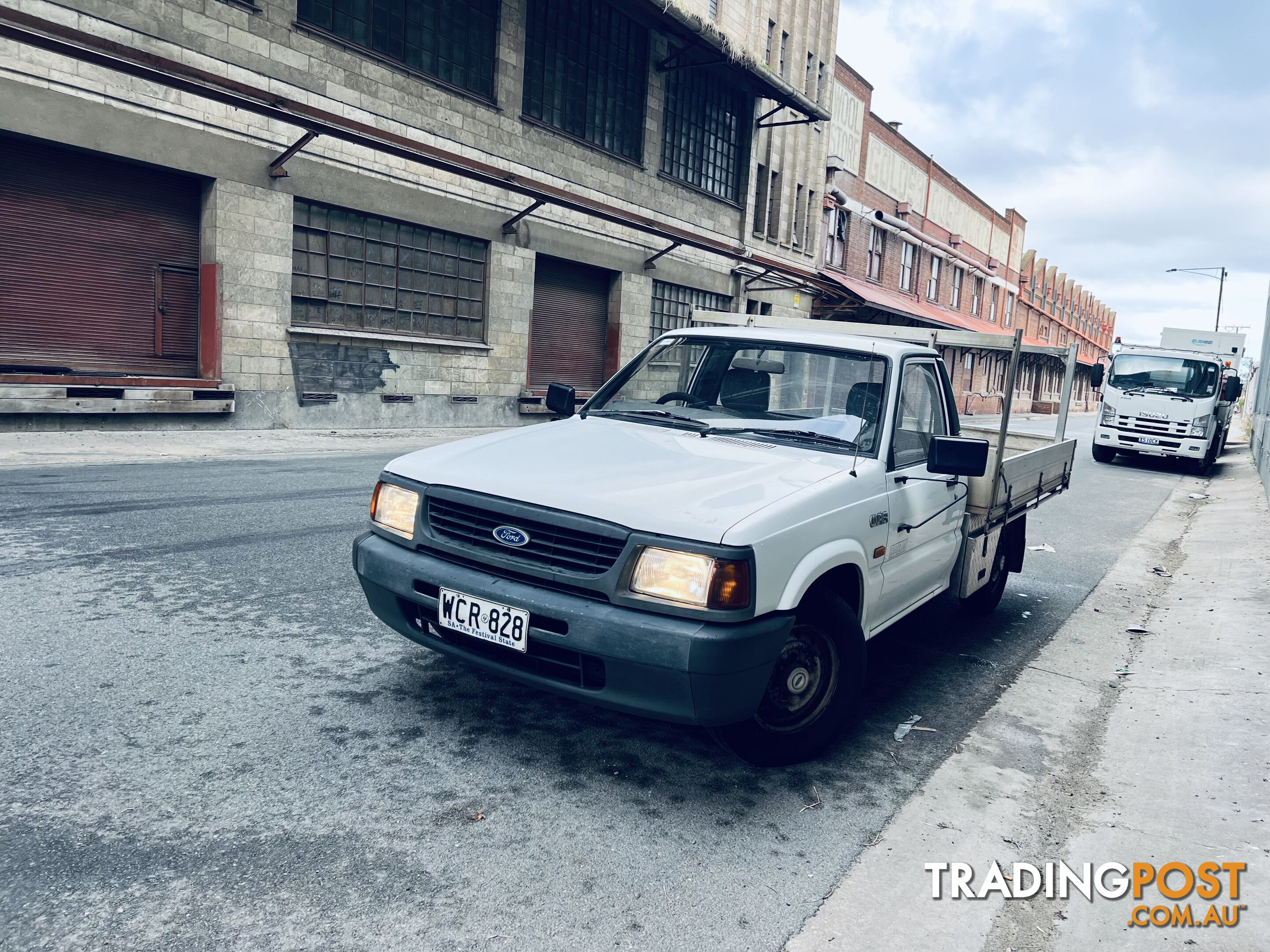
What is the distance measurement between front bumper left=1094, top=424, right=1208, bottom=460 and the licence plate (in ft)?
59.7

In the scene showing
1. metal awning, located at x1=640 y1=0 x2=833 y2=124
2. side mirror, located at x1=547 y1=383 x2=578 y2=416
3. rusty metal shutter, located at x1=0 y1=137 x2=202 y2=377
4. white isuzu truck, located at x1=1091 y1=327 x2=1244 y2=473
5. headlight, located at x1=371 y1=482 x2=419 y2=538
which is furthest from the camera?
metal awning, located at x1=640 y1=0 x2=833 y2=124

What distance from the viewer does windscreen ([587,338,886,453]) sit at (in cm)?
409

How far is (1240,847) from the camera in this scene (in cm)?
309

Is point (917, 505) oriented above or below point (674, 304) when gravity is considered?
below

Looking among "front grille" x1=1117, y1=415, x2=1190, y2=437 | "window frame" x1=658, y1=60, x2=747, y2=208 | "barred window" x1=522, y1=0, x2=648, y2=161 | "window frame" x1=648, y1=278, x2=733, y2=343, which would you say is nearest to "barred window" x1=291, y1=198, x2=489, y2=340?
"barred window" x1=522, y1=0, x2=648, y2=161

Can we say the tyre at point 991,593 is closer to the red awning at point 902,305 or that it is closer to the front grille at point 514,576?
the front grille at point 514,576

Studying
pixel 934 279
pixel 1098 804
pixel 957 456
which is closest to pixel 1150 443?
pixel 957 456

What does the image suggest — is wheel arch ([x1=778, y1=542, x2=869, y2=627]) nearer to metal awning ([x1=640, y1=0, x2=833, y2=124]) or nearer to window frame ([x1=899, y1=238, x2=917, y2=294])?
metal awning ([x1=640, y1=0, x2=833, y2=124])

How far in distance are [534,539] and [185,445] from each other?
32.7 feet

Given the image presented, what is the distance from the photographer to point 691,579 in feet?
9.68

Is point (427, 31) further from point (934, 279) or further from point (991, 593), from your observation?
point (934, 279)

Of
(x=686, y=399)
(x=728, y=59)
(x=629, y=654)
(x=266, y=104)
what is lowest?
(x=629, y=654)

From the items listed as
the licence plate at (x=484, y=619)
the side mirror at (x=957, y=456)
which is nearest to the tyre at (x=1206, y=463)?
the side mirror at (x=957, y=456)

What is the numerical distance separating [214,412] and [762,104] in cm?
1872
